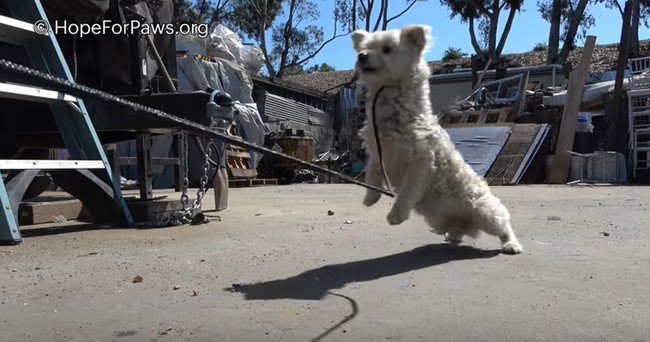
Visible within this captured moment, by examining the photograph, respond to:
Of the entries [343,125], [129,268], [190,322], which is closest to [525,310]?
[190,322]

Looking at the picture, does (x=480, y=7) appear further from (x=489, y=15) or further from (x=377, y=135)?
(x=377, y=135)

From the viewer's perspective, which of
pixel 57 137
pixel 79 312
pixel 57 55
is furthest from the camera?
pixel 57 137

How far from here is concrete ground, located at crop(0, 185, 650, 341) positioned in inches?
91.7

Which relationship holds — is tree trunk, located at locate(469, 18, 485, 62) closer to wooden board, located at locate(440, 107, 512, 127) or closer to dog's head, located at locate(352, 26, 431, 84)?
wooden board, located at locate(440, 107, 512, 127)

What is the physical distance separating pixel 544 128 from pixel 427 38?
11064mm

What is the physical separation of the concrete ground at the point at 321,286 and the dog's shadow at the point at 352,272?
0.01 m

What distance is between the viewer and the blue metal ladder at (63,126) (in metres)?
4.41

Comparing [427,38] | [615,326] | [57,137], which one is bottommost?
[615,326]

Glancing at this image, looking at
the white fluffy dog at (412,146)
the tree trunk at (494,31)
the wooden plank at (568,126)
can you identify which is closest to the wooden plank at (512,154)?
the wooden plank at (568,126)

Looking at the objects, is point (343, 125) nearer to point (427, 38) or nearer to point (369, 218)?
point (369, 218)

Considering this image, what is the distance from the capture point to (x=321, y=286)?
2.96 m

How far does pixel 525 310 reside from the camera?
2.57 meters

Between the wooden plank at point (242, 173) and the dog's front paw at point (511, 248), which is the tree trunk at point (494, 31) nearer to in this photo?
the wooden plank at point (242, 173)

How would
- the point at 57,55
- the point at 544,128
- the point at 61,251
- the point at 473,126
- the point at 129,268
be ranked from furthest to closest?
the point at 473,126
the point at 544,128
the point at 57,55
the point at 61,251
the point at 129,268
